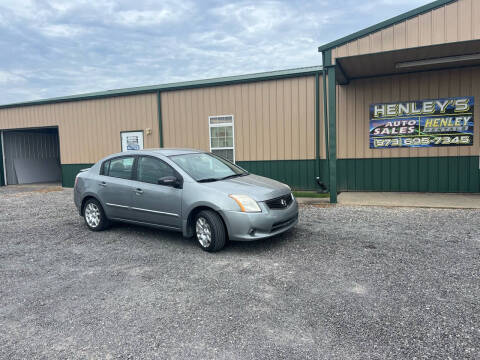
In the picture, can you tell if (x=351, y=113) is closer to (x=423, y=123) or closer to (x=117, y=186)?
(x=423, y=123)

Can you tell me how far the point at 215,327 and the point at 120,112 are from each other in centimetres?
1135

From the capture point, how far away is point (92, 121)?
43.7ft

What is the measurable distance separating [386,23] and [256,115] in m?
4.72

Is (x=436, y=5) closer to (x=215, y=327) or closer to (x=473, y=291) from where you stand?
(x=473, y=291)

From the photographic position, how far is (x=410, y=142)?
9.62 metres

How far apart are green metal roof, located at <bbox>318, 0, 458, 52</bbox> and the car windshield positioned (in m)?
3.76

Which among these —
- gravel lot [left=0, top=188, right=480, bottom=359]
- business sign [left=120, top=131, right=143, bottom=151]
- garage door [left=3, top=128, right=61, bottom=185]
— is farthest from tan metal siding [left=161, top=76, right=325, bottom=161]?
garage door [left=3, top=128, right=61, bottom=185]

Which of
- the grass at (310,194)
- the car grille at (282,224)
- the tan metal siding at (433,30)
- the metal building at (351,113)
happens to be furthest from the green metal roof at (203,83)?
the car grille at (282,224)

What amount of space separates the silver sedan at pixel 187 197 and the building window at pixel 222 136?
16.6ft

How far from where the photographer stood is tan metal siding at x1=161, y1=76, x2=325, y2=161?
34.2 ft

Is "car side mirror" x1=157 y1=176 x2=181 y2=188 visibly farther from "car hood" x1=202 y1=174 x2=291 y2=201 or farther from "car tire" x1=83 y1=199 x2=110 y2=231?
"car tire" x1=83 y1=199 x2=110 y2=231

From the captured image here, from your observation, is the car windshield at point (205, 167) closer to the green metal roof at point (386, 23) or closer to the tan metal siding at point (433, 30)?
the green metal roof at point (386, 23)

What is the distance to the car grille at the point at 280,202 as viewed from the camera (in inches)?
197

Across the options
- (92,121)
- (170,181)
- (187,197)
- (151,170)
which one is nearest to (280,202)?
(187,197)
